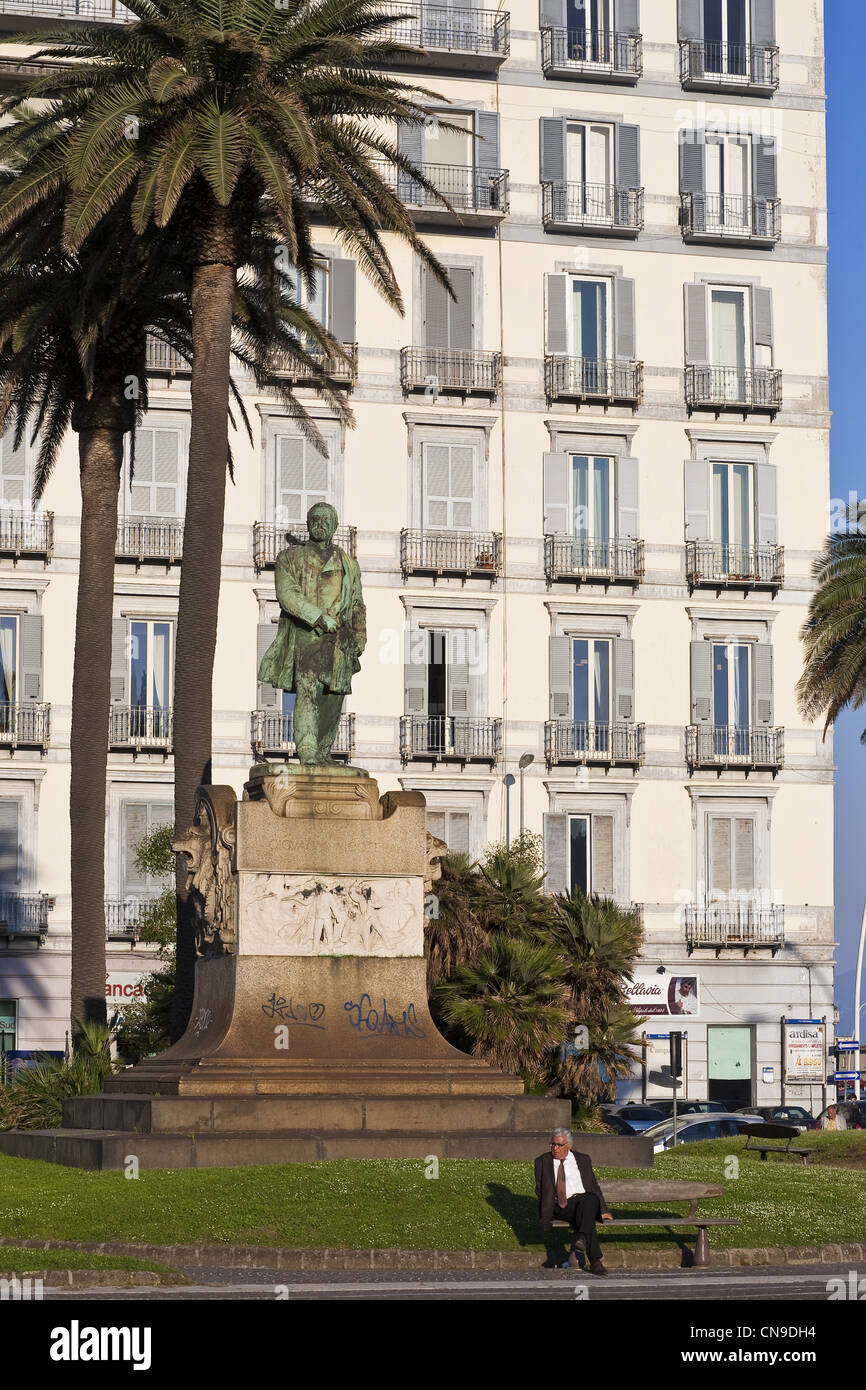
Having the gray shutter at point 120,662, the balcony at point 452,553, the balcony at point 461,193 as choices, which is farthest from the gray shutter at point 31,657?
the balcony at point 461,193

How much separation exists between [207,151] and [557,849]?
30360 millimetres

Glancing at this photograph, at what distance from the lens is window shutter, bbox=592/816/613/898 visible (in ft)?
191

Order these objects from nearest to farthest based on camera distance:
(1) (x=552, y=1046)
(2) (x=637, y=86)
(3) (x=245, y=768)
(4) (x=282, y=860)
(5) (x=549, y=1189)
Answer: (5) (x=549, y=1189) → (4) (x=282, y=860) → (1) (x=552, y=1046) → (3) (x=245, y=768) → (2) (x=637, y=86)

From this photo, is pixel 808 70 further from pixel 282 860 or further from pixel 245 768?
pixel 282 860

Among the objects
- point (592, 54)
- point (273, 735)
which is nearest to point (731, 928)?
point (273, 735)

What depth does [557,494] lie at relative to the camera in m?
59.2

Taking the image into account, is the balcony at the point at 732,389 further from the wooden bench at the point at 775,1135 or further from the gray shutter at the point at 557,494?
the wooden bench at the point at 775,1135

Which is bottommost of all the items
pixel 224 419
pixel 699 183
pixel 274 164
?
pixel 224 419

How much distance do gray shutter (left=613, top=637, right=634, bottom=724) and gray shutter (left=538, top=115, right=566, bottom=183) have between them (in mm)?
12120

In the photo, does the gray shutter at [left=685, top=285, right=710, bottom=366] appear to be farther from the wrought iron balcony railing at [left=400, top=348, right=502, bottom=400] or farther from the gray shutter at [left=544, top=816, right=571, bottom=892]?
the gray shutter at [left=544, top=816, right=571, bottom=892]

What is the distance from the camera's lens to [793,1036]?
59469 mm

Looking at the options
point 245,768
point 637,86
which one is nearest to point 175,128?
point 245,768

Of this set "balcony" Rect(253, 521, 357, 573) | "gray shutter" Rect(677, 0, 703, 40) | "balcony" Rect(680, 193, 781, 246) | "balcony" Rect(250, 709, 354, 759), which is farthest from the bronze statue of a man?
"gray shutter" Rect(677, 0, 703, 40)

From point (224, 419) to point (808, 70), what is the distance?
3582 cm
